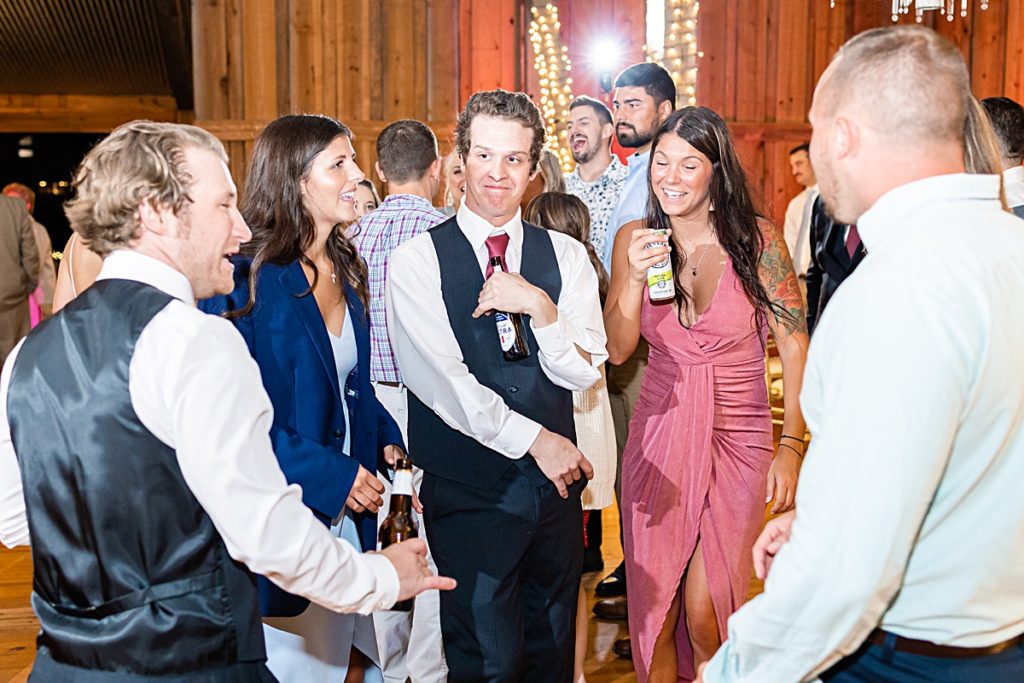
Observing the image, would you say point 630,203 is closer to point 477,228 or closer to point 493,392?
point 477,228

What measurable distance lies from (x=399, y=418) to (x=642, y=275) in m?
1.23

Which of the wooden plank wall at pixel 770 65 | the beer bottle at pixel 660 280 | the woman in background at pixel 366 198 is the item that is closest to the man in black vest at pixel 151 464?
the beer bottle at pixel 660 280

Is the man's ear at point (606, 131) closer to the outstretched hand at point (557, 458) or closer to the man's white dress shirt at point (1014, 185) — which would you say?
the man's white dress shirt at point (1014, 185)

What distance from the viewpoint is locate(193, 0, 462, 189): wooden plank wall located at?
810 cm

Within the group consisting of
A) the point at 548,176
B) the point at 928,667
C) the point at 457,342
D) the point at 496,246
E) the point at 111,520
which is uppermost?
the point at 548,176

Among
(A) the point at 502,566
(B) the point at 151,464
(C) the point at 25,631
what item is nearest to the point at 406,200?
(A) the point at 502,566

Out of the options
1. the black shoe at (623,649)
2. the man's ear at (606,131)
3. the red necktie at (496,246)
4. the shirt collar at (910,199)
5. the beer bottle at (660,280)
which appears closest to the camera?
the shirt collar at (910,199)

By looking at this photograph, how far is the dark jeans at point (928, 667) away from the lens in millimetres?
1306

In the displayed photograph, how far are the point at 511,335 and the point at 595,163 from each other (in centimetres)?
264

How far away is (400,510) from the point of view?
206cm

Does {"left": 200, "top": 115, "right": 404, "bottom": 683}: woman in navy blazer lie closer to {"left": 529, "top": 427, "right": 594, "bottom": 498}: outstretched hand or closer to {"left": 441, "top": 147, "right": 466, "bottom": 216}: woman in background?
{"left": 529, "top": 427, "right": 594, "bottom": 498}: outstretched hand

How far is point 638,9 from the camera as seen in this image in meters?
9.08

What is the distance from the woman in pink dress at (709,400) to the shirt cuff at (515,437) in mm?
586

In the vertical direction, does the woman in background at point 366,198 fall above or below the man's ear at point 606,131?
below
